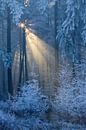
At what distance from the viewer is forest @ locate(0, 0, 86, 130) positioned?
18094mm

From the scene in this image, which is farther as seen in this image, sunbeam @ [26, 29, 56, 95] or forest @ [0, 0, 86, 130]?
sunbeam @ [26, 29, 56, 95]

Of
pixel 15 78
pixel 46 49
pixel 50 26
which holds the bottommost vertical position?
pixel 15 78

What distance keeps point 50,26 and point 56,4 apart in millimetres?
5511

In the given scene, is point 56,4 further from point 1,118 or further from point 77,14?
point 1,118

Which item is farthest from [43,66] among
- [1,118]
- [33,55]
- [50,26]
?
[1,118]

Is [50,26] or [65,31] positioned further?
[50,26]

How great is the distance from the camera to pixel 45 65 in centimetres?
4322

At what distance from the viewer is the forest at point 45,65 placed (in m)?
18.1

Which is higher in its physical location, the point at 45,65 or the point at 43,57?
the point at 43,57

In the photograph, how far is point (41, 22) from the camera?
35750mm

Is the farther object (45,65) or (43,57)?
(45,65)

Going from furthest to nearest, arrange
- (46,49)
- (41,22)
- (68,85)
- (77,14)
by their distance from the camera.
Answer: (46,49), (41,22), (77,14), (68,85)

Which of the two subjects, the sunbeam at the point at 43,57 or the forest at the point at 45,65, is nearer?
the forest at the point at 45,65

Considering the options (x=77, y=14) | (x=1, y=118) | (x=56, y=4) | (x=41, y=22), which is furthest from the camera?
(x=41, y=22)
